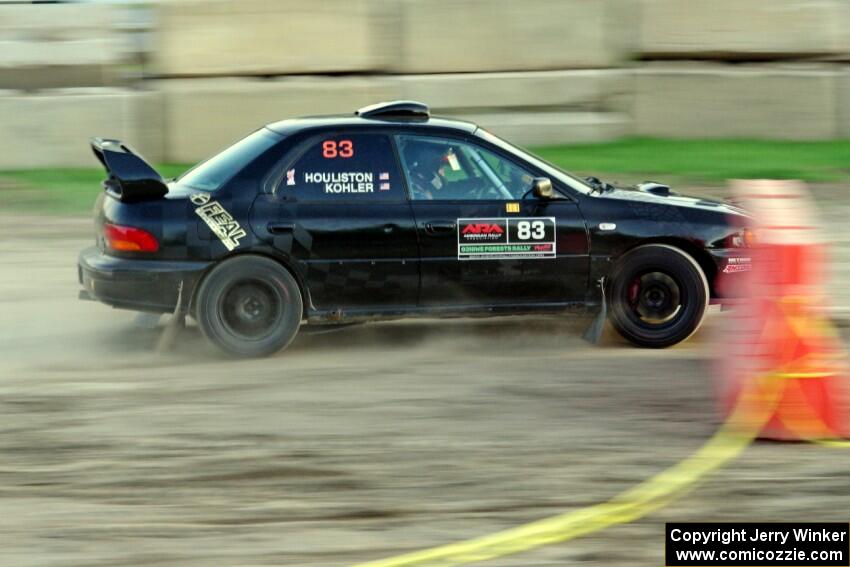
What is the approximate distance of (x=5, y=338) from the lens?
30.0 ft

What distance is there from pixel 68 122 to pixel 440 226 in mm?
7862

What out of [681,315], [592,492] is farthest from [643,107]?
[592,492]

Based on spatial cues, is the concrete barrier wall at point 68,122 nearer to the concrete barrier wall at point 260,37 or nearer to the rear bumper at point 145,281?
the concrete barrier wall at point 260,37

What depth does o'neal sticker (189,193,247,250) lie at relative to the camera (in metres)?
8.25

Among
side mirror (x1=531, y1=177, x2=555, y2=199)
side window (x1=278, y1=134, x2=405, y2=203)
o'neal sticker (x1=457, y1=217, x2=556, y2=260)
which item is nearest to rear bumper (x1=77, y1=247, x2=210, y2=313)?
side window (x1=278, y1=134, x2=405, y2=203)

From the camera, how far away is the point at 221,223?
8258mm

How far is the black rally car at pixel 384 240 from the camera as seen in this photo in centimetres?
827

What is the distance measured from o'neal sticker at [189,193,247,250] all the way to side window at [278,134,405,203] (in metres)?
0.42

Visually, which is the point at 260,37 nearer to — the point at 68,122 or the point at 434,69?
the point at 434,69

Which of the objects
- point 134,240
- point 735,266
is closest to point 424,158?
point 134,240

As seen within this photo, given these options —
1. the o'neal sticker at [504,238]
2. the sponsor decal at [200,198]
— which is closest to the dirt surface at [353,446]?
the o'neal sticker at [504,238]

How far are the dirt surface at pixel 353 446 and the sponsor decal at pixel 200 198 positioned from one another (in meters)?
1.01

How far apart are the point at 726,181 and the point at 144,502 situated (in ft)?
31.9

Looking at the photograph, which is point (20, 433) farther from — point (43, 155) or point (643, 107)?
point (643, 107)
